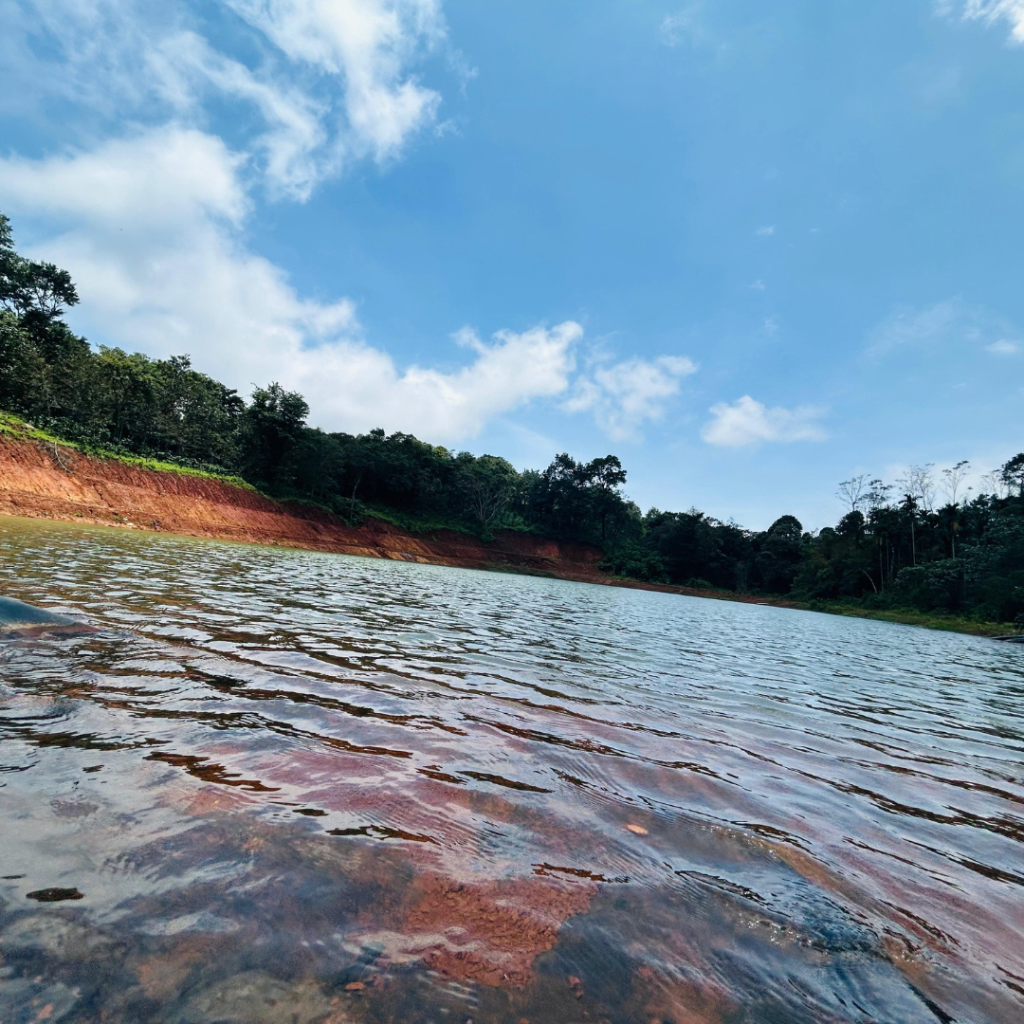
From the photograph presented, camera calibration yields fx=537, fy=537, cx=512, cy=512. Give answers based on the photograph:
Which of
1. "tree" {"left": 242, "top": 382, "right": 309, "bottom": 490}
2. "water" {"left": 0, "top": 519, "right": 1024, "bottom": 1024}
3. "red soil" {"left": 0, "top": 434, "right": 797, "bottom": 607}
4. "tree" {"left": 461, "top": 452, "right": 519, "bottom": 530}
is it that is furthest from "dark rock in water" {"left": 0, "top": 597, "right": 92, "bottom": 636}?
"tree" {"left": 461, "top": 452, "right": 519, "bottom": 530}

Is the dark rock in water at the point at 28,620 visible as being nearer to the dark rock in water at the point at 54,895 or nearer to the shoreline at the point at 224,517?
the dark rock in water at the point at 54,895

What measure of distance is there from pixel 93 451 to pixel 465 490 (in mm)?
37840

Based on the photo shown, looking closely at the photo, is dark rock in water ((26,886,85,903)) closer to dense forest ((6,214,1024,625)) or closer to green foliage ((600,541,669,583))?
dense forest ((6,214,1024,625))

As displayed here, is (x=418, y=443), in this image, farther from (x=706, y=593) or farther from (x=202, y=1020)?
(x=202, y=1020)

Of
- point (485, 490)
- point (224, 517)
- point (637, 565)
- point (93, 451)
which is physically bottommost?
point (224, 517)

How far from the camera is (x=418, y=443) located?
63.0 meters

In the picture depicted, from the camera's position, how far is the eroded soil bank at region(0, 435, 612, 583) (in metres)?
26.8

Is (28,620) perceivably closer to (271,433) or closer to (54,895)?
(54,895)

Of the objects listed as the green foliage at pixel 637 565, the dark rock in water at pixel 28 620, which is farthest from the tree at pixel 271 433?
the dark rock in water at pixel 28 620

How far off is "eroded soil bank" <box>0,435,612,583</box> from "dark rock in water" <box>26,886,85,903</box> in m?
30.8

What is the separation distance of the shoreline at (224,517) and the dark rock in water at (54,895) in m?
30.6

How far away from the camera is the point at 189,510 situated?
3534 cm

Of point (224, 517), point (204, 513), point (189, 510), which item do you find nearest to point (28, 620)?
point (189, 510)

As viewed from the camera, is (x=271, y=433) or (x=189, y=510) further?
(x=271, y=433)
